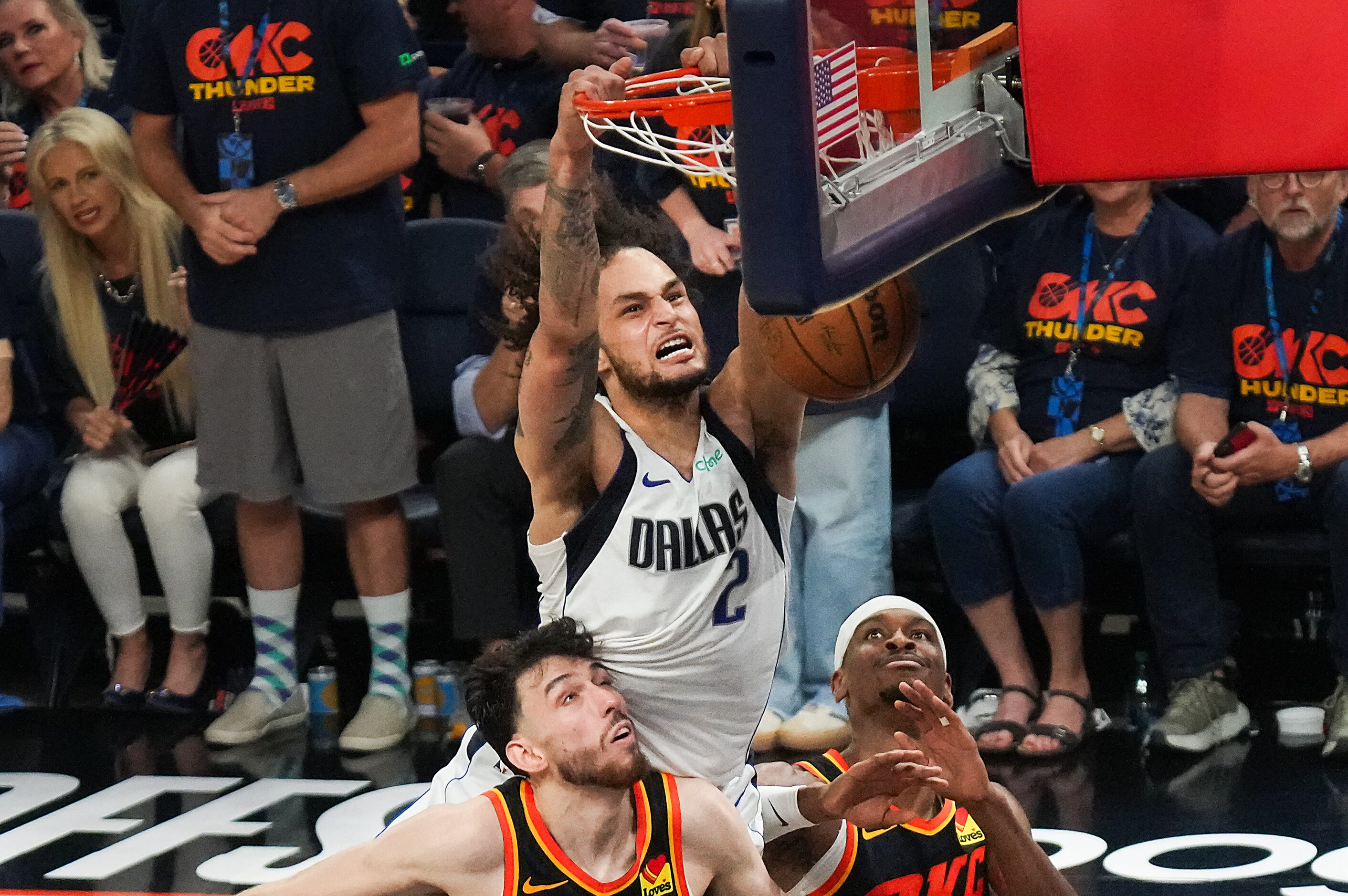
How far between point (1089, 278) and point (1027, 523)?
2.48 ft

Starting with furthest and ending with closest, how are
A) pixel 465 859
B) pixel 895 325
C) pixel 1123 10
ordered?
1. pixel 465 859
2. pixel 895 325
3. pixel 1123 10

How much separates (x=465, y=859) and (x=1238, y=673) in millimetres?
2973

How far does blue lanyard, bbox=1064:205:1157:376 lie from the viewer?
5555 millimetres

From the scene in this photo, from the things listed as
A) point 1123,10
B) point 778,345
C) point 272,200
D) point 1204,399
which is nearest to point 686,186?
point 272,200

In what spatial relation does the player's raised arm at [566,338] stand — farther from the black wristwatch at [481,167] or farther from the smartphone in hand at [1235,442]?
the black wristwatch at [481,167]

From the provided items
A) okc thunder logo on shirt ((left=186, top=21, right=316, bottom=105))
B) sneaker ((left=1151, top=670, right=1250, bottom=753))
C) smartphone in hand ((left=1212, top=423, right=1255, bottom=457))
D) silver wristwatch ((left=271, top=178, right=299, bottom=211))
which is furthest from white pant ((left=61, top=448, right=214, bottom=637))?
smartphone in hand ((left=1212, top=423, right=1255, bottom=457))

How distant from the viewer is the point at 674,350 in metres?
3.56

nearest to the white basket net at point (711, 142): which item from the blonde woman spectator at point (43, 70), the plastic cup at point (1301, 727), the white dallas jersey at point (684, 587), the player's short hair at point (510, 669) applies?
the white dallas jersey at point (684, 587)

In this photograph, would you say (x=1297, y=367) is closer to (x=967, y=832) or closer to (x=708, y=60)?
(x=967, y=832)

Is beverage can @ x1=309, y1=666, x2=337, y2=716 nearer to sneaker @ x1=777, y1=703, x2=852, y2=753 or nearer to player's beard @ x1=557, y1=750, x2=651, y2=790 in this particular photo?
sneaker @ x1=777, y1=703, x2=852, y2=753

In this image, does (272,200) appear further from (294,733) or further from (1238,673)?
(1238,673)

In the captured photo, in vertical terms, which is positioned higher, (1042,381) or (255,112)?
(255,112)

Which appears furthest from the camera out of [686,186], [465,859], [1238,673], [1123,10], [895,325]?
[1238,673]

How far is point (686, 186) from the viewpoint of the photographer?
17.5 feet
